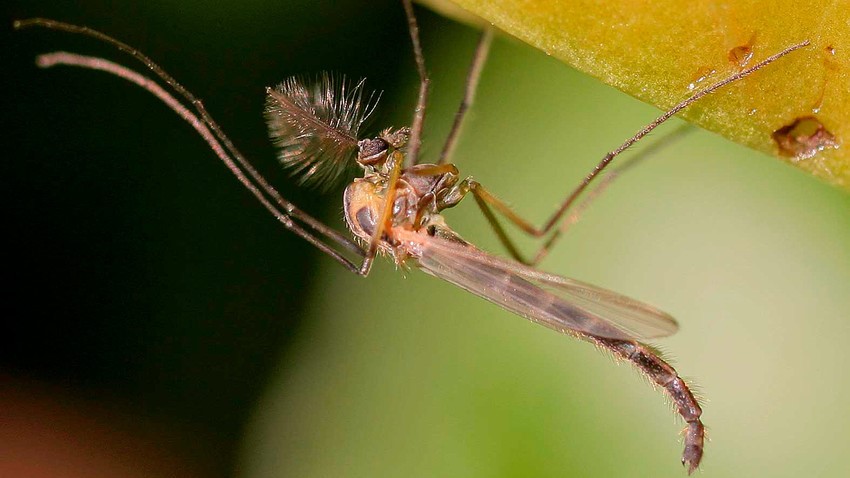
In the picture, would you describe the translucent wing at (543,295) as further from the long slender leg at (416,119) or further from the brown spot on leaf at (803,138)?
the brown spot on leaf at (803,138)

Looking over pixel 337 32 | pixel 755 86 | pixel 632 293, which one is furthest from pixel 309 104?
pixel 755 86

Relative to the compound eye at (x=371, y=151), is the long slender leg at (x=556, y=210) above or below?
above

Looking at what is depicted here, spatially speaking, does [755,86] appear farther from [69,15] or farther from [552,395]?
[69,15]

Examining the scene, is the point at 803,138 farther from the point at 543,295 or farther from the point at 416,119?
the point at 416,119

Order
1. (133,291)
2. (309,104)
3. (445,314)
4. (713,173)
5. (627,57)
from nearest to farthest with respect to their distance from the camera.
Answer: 1. (627,57)
2. (309,104)
3. (713,173)
4. (445,314)
5. (133,291)

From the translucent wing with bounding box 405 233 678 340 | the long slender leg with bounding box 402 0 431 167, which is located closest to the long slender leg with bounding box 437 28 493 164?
the long slender leg with bounding box 402 0 431 167

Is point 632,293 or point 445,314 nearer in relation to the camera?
point 632,293

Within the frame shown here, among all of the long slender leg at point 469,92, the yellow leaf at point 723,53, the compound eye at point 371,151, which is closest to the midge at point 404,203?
the compound eye at point 371,151
